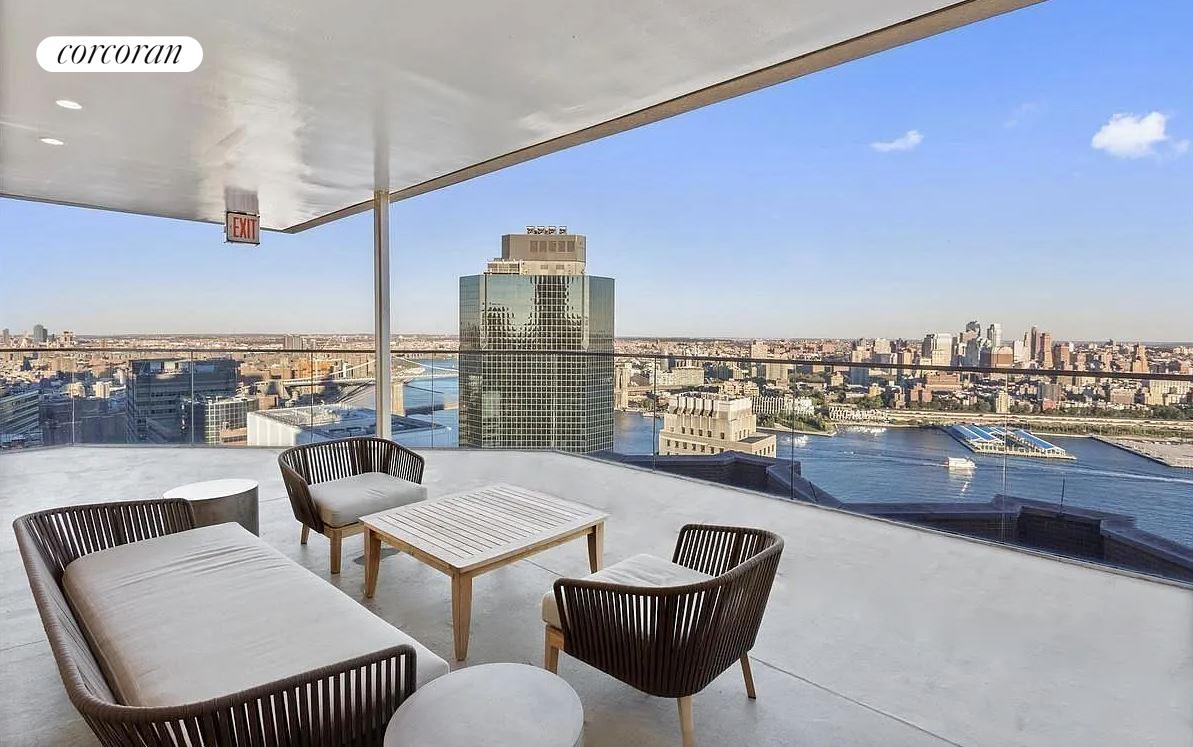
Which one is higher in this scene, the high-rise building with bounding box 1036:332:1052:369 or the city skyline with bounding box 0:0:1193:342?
the city skyline with bounding box 0:0:1193:342

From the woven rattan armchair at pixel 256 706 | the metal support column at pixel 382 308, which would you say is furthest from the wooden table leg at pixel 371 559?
the metal support column at pixel 382 308

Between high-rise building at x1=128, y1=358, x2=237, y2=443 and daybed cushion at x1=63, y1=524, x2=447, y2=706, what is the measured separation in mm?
4642

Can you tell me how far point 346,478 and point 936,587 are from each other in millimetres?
3432

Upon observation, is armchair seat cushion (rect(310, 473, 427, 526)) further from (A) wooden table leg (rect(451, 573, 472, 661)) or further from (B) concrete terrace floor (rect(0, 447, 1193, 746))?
(A) wooden table leg (rect(451, 573, 472, 661))

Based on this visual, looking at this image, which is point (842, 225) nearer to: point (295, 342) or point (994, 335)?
point (994, 335)

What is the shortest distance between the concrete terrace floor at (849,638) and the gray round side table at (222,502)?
0.37m

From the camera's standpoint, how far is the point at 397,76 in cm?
270

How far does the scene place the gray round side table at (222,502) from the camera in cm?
312

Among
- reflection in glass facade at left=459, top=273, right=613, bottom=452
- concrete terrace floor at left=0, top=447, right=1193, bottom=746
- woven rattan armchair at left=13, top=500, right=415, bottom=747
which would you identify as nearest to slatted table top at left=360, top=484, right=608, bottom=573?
concrete terrace floor at left=0, top=447, right=1193, bottom=746

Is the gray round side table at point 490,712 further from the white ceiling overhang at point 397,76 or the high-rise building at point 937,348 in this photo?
the high-rise building at point 937,348

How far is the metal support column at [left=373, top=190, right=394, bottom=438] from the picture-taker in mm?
4984

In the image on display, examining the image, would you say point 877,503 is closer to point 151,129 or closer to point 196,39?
point 196,39

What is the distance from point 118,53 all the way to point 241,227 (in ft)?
10.5

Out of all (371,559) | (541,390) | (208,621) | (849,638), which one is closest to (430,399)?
(541,390)
